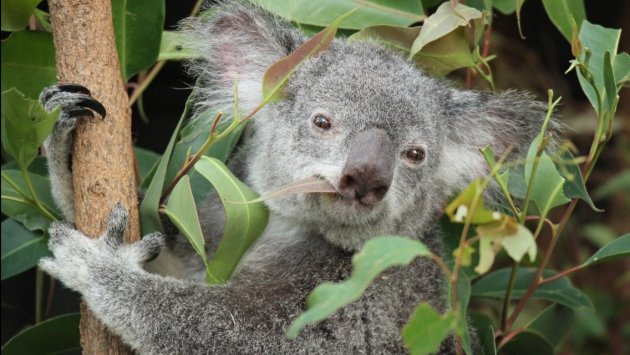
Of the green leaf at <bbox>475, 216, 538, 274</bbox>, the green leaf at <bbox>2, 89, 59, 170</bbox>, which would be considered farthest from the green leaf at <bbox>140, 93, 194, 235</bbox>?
the green leaf at <bbox>475, 216, 538, 274</bbox>

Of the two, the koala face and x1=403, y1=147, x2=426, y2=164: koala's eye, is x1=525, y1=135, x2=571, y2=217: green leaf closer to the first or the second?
the koala face

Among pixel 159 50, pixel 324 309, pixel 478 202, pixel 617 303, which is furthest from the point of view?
pixel 617 303

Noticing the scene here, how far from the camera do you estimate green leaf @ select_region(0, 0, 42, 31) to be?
2701 mm

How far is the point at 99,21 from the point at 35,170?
898mm

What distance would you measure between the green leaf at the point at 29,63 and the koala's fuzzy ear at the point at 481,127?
1400mm

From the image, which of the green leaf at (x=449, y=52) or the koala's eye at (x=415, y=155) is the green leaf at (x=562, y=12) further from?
the koala's eye at (x=415, y=155)

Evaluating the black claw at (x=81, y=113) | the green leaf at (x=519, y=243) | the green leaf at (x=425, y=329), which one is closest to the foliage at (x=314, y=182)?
the green leaf at (x=425, y=329)

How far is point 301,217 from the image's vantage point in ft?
9.63

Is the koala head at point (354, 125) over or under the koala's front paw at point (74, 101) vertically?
under

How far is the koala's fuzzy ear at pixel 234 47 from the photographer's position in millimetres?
3043

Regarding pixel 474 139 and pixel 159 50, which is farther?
pixel 474 139

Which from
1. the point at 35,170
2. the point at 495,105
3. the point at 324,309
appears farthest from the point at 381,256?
the point at 35,170

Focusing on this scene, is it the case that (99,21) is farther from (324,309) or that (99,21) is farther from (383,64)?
(324,309)

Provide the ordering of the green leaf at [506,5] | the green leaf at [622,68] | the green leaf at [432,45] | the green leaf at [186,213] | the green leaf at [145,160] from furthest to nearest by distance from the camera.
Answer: the green leaf at [145,160] < the green leaf at [506,5] < the green leaf at [432,45] < the green leaf at [622,68] < the green leaf at [186,213]
